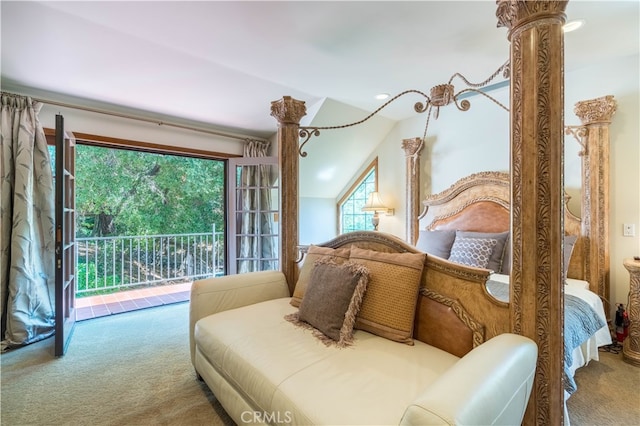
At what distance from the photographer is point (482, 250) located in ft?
8.57

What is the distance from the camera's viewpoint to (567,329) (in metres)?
1.62

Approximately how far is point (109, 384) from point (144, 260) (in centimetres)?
344

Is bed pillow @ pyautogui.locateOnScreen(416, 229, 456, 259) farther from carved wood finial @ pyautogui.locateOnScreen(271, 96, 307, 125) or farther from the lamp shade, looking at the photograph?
carved wood finial @ pyautogui.locateOnScreen(271, 96, 307, 125)

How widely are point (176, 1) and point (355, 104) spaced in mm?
2284

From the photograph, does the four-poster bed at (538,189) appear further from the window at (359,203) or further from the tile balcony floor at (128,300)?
the tile balcony floor at (128,300)

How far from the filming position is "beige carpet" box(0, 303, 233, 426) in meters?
1.72

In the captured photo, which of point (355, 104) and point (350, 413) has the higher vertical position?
point (355, 104)

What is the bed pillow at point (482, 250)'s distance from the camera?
258 cm

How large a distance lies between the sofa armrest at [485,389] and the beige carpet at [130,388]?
1.10m

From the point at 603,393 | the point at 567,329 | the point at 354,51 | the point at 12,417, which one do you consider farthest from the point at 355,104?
the point at 12,417

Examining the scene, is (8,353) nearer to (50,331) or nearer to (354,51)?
(50,331)

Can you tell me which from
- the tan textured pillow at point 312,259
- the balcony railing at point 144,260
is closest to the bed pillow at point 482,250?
the tan textured pillow at point 312,259

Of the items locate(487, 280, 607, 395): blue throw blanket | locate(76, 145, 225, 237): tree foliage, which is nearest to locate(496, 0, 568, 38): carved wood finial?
locate(487, 280, 607, 395): blue throw blanket

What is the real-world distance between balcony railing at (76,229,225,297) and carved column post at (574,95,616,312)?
430 cm
